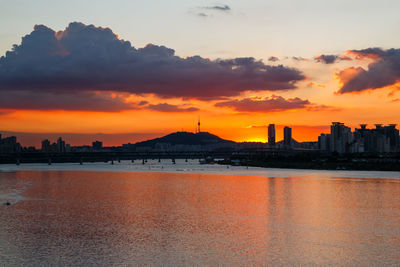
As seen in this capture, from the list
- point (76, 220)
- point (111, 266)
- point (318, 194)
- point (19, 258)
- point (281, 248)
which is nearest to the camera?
point (111, 266)

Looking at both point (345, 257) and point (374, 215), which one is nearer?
point (345, 257)

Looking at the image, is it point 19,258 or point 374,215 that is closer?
point 19,258

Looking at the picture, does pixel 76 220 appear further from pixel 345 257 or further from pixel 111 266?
pixel 345 257

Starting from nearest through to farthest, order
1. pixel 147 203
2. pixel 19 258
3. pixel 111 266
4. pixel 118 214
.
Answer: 1. pixel 111 266
2. pixel 19 258
3. pixel 118 214
4. pixel 147 203

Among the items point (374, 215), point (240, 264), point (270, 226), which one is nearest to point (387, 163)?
point (374, 215)

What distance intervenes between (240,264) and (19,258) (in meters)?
16.7

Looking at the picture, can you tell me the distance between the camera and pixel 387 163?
193000 millimetres

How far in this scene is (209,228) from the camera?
45.2m

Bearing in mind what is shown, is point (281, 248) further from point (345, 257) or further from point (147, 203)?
point (147, 203)

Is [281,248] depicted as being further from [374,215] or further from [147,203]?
[147,203]

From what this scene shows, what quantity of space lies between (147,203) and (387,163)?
507 feet

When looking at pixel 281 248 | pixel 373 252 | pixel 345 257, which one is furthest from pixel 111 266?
pixel 373 252

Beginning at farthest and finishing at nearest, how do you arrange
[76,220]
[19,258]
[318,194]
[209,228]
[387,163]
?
[387,163] < [318,194] < [76,220] < [209,228] < [19,258]

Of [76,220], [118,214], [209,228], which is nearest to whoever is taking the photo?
[209,228]
